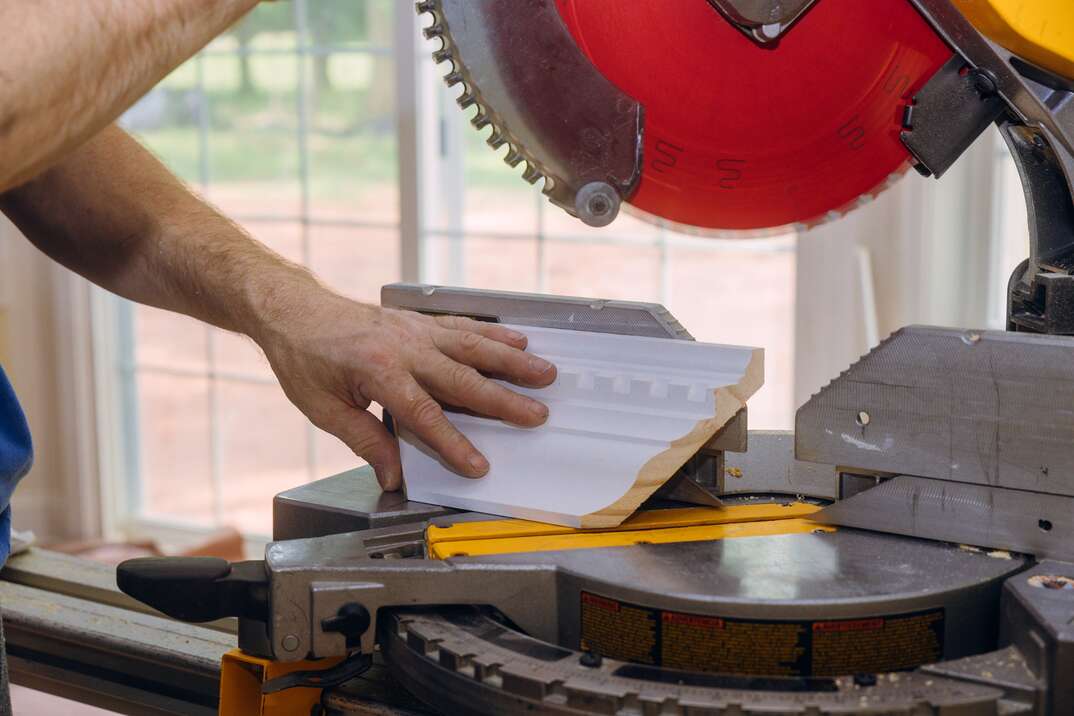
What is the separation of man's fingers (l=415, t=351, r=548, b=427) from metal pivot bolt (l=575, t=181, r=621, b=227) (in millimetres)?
157

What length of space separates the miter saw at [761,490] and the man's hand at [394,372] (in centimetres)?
7

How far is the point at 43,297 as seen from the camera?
12.7 feet

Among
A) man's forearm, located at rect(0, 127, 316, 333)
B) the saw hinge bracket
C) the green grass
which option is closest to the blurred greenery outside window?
the green grass

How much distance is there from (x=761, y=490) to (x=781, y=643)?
0.92ft

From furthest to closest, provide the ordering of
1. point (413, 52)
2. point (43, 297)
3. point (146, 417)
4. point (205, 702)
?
point (146, 417), point (43, 297), point (413, 52), point (205, 702)

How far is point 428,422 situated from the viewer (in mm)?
1040

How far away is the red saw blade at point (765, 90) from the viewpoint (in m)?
0.93

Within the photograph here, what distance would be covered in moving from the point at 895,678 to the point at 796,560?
0.44ft

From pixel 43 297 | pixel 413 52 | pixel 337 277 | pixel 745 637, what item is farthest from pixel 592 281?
pixel 745 637

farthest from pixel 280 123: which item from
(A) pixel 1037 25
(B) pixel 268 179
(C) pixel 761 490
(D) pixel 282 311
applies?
(A) pixel 1037 25

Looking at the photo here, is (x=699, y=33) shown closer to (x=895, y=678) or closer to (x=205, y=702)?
(x=895, y=678)

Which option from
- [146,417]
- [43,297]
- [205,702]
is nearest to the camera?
[205,702]

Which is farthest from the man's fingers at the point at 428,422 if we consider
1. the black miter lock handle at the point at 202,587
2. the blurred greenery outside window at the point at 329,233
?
the blurred greenery outside window at the point at 329,233

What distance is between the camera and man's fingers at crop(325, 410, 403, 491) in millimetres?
1106
